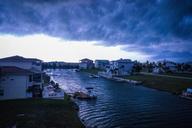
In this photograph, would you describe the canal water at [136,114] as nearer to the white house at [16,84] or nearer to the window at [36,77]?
the white house at [16,84]

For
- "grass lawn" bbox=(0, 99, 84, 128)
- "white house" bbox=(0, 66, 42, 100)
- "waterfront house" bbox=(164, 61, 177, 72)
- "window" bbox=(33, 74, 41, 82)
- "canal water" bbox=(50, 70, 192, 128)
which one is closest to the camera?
"grass lawn" bbox=(0, 99, 84, 128)

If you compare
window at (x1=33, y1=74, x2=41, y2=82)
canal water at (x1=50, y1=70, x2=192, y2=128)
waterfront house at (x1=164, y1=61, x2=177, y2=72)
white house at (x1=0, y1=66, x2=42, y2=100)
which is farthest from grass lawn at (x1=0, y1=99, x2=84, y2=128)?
waterfront house at (x1=164, y1=61, x2=177, y2=72)

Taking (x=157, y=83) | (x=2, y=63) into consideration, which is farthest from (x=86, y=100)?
(x=157, y=83)

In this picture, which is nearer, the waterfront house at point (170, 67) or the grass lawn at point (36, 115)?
the grass lawn at point (36, 115)

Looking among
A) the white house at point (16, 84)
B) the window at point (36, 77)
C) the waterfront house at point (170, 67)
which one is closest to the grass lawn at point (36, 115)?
the white house at point (16, 84)

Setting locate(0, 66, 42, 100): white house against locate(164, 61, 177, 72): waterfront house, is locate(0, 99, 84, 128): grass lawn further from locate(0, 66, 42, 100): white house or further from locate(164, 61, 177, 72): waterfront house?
locate(164, 61, 177, 72): waterfront house

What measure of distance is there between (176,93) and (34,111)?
46.8 metres

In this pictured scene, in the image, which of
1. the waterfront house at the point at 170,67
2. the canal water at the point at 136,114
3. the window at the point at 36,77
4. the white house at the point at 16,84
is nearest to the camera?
the canal water at the point at 136,114

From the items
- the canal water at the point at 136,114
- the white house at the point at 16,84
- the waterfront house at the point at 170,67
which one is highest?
the waterfront house at the point at 170,67

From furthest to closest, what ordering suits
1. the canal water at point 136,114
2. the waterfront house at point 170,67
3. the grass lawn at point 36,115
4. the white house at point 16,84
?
the waterfront house at point 170,67, the white house at point 16,84, the canal water at point 136,114, the grass lawn at point 36,115

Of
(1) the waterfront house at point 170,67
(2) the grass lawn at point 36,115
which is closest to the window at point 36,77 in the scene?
(2) the grass lawn at point 36,115

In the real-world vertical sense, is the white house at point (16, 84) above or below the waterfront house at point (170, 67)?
below

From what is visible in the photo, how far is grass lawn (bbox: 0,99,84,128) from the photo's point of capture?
27.6 m

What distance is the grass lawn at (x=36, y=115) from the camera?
1086 inches
